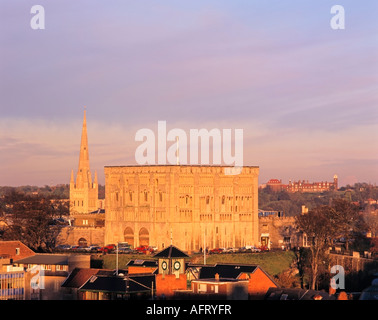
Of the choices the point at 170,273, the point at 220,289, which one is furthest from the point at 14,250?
the point at 220,289

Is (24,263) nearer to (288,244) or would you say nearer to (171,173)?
(171,173)

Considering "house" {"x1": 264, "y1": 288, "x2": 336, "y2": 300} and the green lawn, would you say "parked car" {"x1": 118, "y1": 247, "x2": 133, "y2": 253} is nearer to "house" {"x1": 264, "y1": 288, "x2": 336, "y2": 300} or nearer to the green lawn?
the green lawn

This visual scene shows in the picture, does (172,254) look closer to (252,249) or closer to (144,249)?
(144,249)

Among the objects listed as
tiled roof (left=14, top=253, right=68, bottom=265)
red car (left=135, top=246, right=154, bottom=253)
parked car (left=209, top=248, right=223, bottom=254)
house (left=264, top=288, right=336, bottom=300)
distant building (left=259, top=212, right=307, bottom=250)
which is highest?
distant building (left=259, top=212, right=307, bottom=250)

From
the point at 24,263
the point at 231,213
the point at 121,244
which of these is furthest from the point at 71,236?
the point at 24,263

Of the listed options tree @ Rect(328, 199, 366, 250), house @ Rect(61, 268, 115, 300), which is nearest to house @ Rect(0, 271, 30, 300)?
house @ Rect(61, 268, 115, 300)

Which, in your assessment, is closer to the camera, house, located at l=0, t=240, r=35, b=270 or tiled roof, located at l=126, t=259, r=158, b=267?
tiled roof, located at l=126, t=259, r=158, b=267

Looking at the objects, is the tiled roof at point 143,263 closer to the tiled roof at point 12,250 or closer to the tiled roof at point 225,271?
the tiled roof at point 225,271
